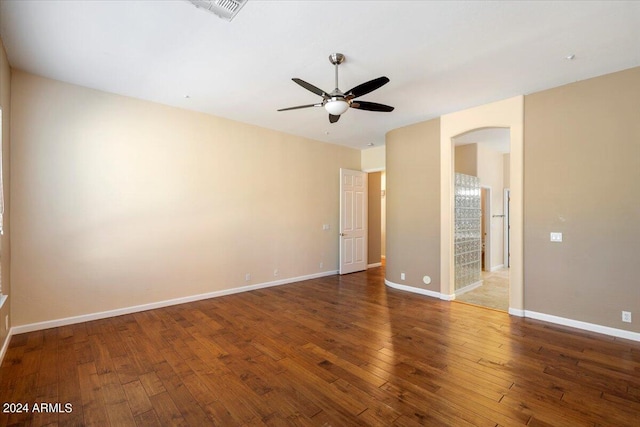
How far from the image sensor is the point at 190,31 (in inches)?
108

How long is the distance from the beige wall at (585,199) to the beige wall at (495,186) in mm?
3043

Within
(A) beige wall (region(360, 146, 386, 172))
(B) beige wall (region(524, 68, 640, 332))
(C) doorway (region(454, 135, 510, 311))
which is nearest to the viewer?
(B) beige wall (region(524, 68, 640, 332))

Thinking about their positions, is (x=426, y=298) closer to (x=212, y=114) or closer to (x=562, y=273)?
(x=562, y=273)

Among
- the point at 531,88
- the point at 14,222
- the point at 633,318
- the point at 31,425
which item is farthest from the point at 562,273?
the point at 14,222

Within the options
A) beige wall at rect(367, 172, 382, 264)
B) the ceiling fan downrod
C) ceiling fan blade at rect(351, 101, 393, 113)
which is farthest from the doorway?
the ceiling fan downrod

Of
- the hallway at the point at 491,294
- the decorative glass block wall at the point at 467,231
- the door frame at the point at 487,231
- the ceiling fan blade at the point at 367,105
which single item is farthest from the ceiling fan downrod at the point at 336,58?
the door frame at the point at 487,231

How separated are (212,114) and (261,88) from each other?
1535mm

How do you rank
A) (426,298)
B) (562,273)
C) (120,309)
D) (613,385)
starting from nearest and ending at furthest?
(613,385) < (562,273) < (120,309) < (426,298)

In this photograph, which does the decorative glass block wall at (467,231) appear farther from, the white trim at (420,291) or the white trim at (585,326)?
the white trim at (585,326)

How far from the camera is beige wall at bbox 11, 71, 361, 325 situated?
3.61 m

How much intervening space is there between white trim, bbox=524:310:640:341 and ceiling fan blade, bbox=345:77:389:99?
372cm

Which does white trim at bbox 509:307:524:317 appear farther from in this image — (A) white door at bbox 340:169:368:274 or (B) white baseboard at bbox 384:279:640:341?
(A) white door at bbox 340:169:368:274

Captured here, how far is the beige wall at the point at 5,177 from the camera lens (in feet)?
9.96

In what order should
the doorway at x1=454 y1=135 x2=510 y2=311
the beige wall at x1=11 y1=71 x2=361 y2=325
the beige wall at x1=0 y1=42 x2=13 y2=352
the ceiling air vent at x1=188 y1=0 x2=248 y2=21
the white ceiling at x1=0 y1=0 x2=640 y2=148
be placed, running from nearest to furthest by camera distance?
the ceiling air vent at x1=188 y1=0 x2=248 y2=21 < the white ceiling at x1=0 y1=0 x2=640 y2=148 < the beige wall at x1=0 y1=42 x2=13 y2=352 < the beige wall at x1=11 y1=71 x2=361 y2=325 < the doorway at x1=454 y1=135 x2=510 y2=311
